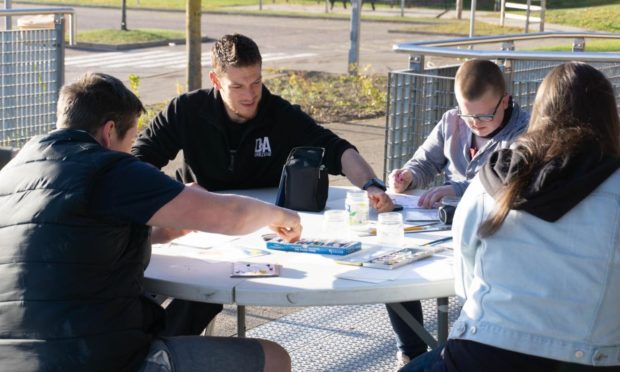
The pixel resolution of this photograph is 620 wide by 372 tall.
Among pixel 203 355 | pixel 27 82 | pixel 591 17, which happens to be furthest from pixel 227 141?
pixel 591 17

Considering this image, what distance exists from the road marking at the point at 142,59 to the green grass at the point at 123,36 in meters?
1.21

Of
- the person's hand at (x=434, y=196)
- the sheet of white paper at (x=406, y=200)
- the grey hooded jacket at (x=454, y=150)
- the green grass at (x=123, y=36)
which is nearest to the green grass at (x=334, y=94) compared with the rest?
the grey hooded jacket at (x=454, y=150)

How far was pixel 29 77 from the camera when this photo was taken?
7.49m

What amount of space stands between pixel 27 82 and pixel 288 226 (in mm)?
4576

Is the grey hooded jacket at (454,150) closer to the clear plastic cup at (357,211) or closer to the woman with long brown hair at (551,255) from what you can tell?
the clear plastic cup at (357,211)

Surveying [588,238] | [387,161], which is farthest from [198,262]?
[387,161]

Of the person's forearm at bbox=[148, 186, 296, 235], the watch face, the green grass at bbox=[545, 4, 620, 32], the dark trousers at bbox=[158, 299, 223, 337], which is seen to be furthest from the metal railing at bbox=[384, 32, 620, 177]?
the green grass at bbox=[545, 4, 620, 32]

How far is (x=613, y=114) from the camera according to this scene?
2771mm

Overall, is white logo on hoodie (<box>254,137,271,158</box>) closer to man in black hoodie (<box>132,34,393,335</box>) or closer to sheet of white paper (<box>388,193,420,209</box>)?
man in black hoodie (<box>132,34,393,335</box>)

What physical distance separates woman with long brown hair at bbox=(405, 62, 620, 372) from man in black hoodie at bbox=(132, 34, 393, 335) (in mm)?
1822

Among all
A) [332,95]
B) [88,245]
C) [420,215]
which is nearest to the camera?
[88,245]

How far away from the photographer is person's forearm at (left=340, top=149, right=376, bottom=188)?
177 inches

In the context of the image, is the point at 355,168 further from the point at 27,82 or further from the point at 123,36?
the point at 123,36

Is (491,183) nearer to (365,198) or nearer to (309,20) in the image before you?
(365,198)
